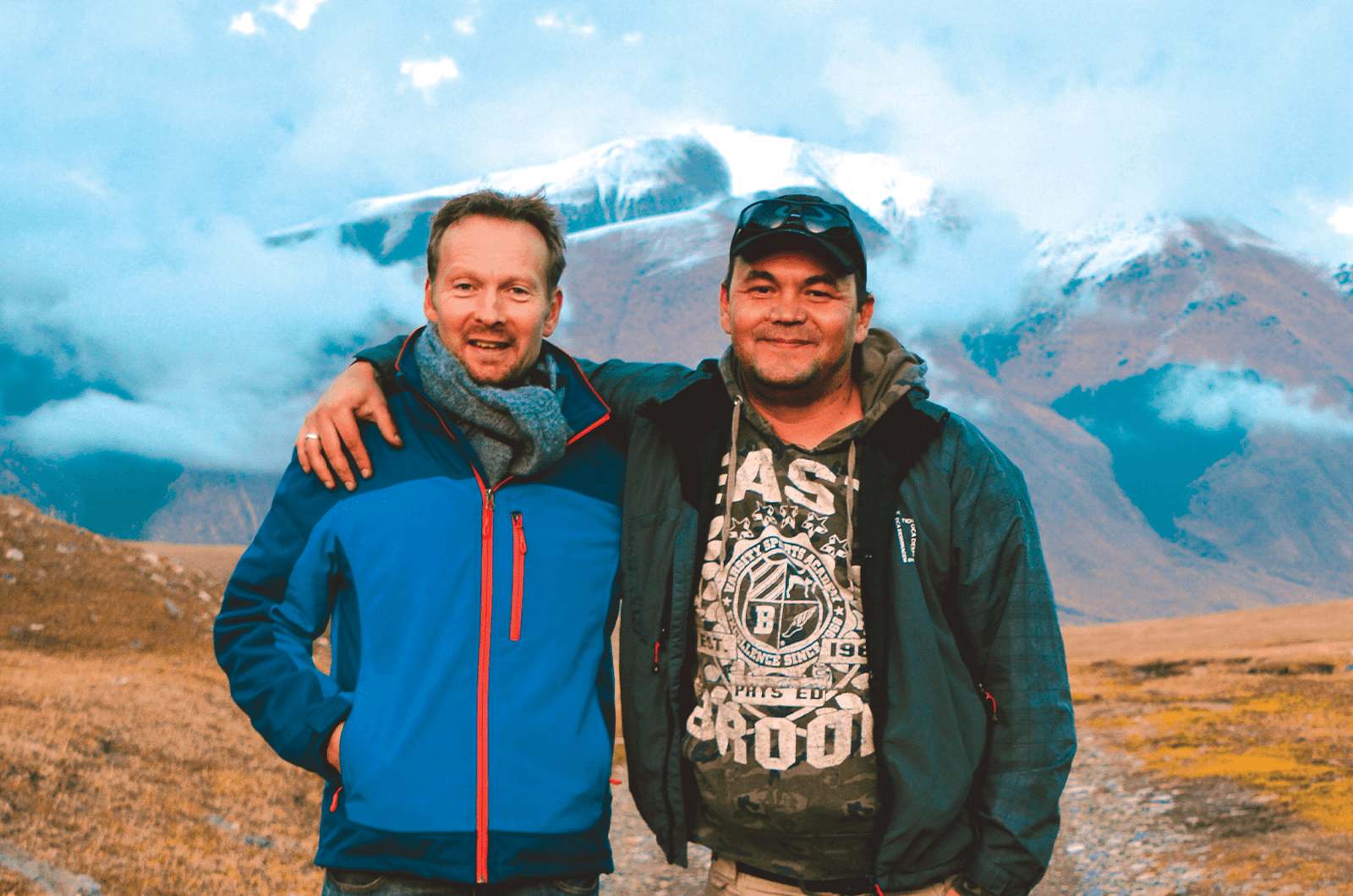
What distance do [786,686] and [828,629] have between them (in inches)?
10.2

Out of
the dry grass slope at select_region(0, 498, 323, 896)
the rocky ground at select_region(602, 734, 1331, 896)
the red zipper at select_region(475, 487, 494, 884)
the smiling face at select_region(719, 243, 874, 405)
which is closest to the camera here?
the red zipper at select_region(475, 487, 494, 884)

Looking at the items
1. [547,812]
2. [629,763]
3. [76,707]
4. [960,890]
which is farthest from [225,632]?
[76,707]

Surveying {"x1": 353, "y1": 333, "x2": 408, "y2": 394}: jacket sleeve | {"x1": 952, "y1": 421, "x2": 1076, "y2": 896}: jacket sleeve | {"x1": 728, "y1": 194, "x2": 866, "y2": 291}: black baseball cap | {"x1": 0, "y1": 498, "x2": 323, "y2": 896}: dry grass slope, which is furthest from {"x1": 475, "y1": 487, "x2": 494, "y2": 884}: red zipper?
{"x1": 0, "y1": 498, "x2": 323, "y2": 896}: dry grass slope

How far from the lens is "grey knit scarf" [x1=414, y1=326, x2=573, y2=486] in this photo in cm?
329

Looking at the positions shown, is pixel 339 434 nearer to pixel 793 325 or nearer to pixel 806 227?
pixel 793 325

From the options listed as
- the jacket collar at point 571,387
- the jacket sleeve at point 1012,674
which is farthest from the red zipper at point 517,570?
the jacket sleeve at point 1012,674

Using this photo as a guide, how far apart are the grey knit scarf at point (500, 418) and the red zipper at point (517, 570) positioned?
0.62 feet

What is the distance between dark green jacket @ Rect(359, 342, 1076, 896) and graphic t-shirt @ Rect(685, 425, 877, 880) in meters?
0.08

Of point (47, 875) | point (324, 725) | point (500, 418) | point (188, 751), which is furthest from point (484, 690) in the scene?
point (188, 751)

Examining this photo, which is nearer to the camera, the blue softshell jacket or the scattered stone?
the blue softshell jacket

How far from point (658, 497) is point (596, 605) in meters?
0.48

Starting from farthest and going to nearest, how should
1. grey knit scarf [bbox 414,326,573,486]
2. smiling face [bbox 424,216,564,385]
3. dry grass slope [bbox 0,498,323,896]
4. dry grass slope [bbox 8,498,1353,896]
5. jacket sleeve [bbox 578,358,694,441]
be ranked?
dry grass slope [bbox 8,498,1353,896]
dry grass slope [bbox 0,498,323,896]
jacket sleeve [bbox 578,358,694,441]
smiling face [bbox 424,216,564,385]
grey knit scarf [bbox 414,326,573,486]

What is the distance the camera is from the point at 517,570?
10.6ft

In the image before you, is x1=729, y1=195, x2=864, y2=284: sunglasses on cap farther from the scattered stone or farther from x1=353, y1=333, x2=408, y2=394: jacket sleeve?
the scattered stone
